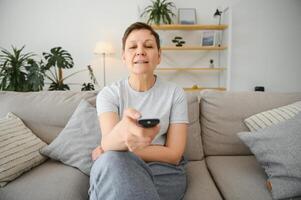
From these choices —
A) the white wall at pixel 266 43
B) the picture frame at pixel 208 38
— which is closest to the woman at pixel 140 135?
the picture frame at pixel 208 38

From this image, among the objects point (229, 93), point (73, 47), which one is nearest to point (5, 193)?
point (229, 93)

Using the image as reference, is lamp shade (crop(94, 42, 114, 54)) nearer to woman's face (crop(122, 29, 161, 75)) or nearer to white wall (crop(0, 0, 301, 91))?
white wall (crop(0, 0, 301, 91))

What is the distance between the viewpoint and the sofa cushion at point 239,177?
90 cm

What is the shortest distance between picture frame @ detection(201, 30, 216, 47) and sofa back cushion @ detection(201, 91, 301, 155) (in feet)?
7.57

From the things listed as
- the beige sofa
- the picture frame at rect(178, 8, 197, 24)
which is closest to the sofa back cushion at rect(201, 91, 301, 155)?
the beige sofa

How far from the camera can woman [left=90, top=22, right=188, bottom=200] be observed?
629 millimetres

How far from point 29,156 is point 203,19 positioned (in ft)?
10.9

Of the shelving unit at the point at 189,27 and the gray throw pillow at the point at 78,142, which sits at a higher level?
the shelving unit at the point at 189,27

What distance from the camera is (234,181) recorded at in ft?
3.26

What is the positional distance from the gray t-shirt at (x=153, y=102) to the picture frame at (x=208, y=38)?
2707 mm

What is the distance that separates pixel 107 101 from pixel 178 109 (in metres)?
0.32

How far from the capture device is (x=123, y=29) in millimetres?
3607

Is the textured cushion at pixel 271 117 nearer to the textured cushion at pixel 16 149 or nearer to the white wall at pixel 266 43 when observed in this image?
the textured cushion at pixel 16 149

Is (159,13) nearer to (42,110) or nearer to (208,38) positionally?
(208,38)
